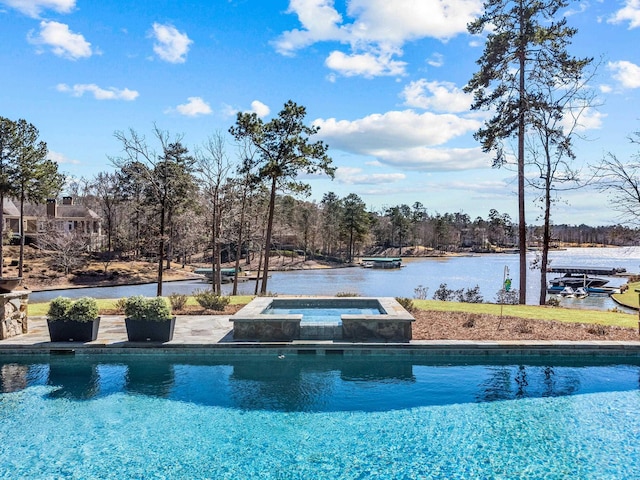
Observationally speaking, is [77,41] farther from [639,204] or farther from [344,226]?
[344,226]

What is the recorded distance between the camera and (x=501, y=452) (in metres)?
5.78

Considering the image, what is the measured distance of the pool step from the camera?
10.3 meters

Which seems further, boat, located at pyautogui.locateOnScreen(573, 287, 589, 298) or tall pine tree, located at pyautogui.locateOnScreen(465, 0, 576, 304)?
boat, located at pyautogui.locateOnScreen(573, 287, 589, 298)

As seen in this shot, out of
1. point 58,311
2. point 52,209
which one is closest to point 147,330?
point 58,311

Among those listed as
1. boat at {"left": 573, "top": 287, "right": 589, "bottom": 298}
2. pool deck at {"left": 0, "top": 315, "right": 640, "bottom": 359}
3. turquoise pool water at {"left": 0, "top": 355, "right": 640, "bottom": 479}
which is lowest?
boat at {"left": 573, "top": 287, "right": 589, "bottom": 298}

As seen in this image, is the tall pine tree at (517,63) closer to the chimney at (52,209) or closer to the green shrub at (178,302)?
the green shrub at (178,302)

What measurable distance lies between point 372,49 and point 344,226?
54.7m

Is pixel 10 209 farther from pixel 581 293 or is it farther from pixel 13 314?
pixel 581 293

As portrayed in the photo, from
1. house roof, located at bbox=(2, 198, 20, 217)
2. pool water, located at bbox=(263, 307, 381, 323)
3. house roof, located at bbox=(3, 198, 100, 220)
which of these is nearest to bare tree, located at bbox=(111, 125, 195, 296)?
pool water, located at bbox=(263, 307, 381, 323)

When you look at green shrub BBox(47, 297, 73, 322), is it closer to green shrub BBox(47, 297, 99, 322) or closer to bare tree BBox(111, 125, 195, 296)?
green shrub BBox(47, 297, 99, 322)

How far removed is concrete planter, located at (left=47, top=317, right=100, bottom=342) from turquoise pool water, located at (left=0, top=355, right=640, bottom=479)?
52 cm

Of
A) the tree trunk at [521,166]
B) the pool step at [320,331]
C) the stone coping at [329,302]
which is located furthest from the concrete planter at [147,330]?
the tree trunk at [521,166]

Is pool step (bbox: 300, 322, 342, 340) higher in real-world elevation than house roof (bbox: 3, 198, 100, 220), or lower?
lower

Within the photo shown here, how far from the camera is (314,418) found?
680 centimetres
